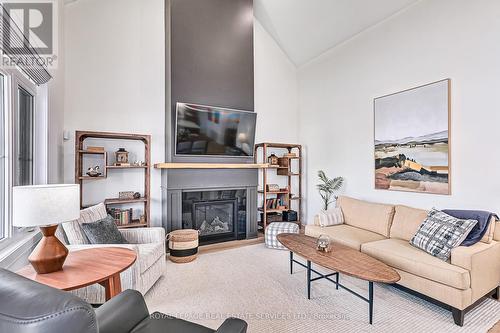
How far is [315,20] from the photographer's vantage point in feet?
14.6

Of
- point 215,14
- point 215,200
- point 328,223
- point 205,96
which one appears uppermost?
point 215,14

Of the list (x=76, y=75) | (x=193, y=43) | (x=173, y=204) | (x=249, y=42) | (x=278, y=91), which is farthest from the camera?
(x=278, y=91)

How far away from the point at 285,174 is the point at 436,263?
3.05 metres

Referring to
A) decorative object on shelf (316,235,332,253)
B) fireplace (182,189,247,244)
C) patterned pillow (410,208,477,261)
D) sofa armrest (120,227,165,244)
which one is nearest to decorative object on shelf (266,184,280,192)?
fireplace (182,189,247,244)

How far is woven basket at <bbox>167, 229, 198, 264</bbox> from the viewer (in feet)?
11.5

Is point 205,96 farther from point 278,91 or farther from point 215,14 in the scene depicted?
point 278,91

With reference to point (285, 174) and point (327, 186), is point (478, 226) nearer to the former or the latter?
point (327, 186)

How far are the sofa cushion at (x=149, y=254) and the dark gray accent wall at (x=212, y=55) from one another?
158cm

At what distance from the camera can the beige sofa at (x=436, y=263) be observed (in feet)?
7.21

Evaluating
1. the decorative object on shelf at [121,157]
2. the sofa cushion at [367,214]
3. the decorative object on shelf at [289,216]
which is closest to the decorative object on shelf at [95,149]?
the decorative object on shelf at [121,157]

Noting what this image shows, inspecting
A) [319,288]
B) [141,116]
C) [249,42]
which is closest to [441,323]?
[319,288]

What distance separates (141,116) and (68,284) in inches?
123

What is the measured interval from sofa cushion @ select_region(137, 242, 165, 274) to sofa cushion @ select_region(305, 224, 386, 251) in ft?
6.81

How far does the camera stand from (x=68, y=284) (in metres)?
1.47
